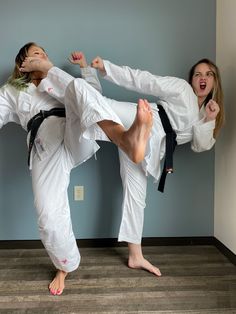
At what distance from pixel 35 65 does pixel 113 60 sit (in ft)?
2.05

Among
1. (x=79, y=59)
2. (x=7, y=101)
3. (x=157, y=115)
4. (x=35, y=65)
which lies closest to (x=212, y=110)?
(x=157, y=115)

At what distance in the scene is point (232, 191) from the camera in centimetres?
207

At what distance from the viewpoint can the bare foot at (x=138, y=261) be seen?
1899 mm

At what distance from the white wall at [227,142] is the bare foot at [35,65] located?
3.68 feet

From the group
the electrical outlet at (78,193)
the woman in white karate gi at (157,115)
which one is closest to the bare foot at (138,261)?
the woman in white karate gi at (157,115)

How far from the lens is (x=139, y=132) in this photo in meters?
1.28

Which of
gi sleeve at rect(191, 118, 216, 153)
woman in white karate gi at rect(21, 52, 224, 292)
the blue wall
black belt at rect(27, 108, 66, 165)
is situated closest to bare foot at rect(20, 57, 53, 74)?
woman in white karate gi at rect(21, 52, 224, 292)

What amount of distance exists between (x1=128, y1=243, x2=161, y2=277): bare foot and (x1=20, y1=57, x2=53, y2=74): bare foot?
1.14 m

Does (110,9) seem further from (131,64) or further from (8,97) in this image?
(8,97)

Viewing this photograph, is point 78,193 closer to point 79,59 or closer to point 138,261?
point 138,261

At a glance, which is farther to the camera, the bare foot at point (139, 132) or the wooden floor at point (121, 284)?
the wooden floor at point (121, 284)

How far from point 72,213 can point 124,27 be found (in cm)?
134

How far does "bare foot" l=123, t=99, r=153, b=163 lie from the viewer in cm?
126

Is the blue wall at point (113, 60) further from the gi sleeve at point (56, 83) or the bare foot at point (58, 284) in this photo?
the bare foot at point (58, 284)
